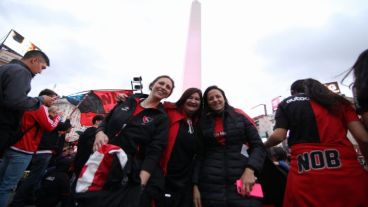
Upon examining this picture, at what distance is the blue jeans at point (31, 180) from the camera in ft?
11.7

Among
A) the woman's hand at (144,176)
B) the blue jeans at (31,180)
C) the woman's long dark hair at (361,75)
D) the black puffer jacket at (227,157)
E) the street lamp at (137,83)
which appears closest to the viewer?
the woman's long dark hair at (361,75)

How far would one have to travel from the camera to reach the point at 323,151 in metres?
1.74

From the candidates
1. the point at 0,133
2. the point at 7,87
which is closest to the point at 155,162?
the point at 0,133

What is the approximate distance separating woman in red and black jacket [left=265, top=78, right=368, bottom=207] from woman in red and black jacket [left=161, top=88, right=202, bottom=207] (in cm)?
76

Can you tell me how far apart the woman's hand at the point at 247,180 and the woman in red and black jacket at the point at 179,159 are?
1.60ft

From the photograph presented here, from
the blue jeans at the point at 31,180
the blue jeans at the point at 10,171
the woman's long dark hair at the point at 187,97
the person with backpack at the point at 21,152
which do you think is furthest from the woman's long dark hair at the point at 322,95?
the blue jeans at the point at 31,180

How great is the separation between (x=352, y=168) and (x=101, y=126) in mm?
1946

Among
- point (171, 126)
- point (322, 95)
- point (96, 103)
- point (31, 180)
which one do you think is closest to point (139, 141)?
point (171, 126)

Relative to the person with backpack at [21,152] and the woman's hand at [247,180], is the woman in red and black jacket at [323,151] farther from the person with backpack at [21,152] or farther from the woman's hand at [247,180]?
the person with backpack at [21,152]

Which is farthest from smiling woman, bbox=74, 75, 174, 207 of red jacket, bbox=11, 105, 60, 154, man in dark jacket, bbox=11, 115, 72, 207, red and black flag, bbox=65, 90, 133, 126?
red and black flag, bbox=65, 90, 133, 126

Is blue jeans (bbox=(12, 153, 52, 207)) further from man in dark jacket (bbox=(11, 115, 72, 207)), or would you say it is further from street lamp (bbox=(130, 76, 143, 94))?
street lamp (bbox=(130, 76, 143, 94))

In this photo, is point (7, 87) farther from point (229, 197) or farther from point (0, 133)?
point (229, 197)

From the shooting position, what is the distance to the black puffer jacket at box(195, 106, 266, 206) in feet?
6.56

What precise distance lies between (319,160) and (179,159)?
108cm
